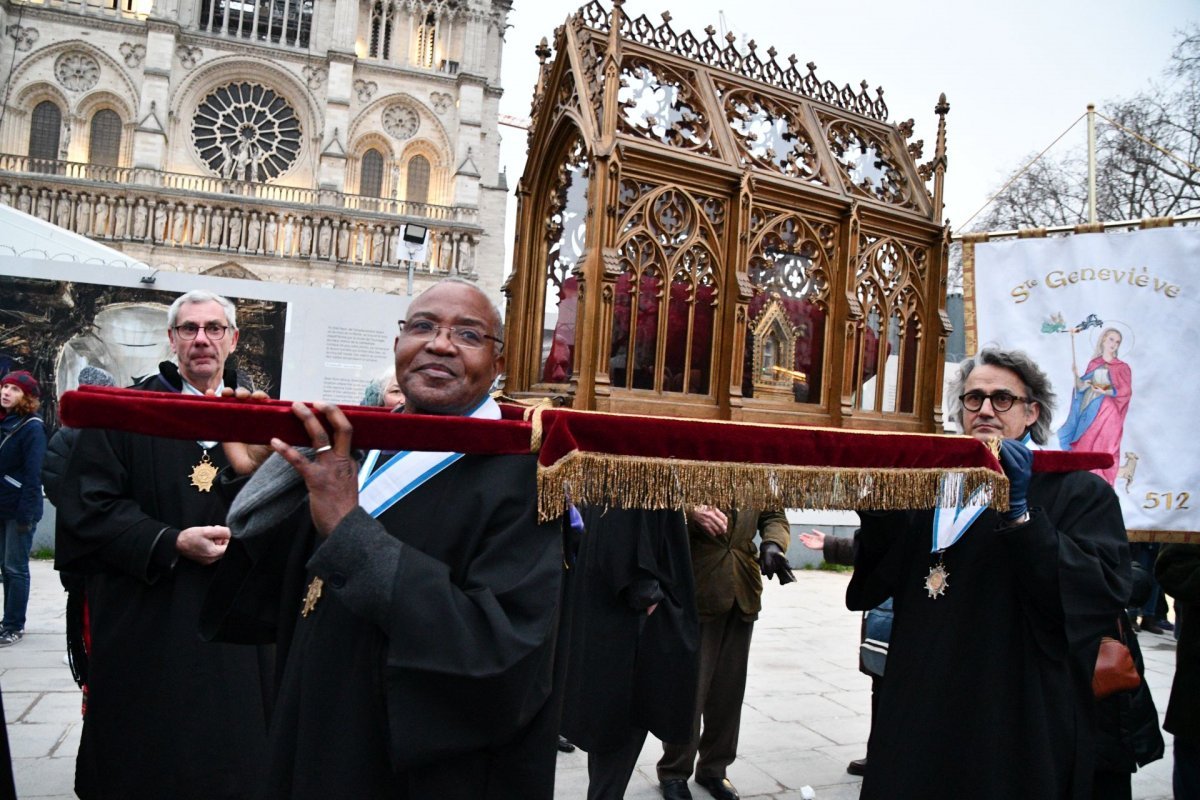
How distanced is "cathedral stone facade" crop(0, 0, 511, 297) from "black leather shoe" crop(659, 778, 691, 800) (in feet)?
98.2

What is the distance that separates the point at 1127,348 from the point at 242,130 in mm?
35295

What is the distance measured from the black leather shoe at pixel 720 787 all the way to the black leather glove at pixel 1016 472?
250 centimetres

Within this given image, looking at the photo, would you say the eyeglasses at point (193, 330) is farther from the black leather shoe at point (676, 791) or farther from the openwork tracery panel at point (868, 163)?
the black leather shoe at point (676, 791)

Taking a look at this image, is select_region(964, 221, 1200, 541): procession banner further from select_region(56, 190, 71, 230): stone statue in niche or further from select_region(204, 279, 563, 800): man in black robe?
select_region(56, 190, 71, 230): stone statue in niche

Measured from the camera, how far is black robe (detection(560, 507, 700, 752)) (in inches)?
154

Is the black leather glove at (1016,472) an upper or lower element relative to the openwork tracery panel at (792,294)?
lower

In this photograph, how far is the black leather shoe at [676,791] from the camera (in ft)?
14.1

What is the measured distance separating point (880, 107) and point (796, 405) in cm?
161

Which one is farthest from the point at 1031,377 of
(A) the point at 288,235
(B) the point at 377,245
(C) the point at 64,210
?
(C) the point at 64,210

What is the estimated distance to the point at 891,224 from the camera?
3656 mm

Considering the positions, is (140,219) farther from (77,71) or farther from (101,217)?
(77,71)

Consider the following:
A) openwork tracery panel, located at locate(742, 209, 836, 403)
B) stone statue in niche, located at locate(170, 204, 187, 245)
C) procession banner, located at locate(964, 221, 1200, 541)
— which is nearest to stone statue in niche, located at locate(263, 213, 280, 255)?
stone statue in niche, located at locate(170, 204, 187, 245)

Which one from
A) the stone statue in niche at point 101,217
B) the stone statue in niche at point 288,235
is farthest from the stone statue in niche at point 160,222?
the stone statue in niche at point 288,235

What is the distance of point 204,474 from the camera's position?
10.2 feet
